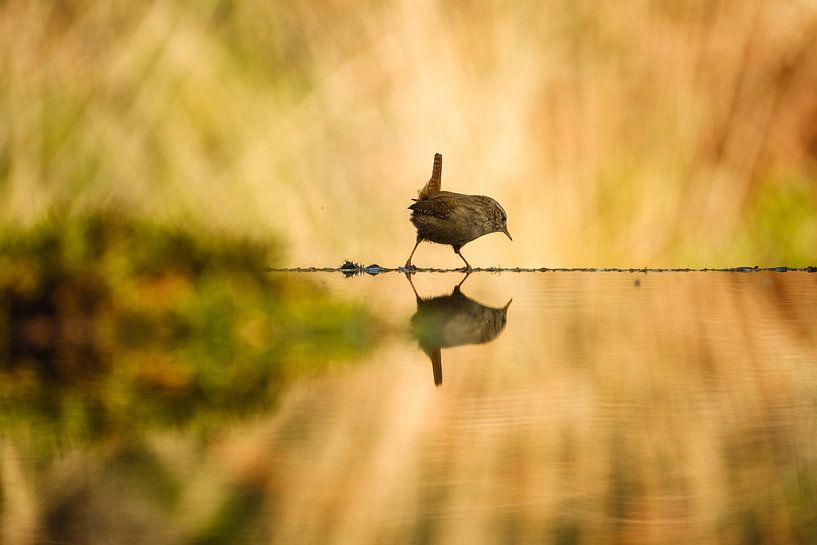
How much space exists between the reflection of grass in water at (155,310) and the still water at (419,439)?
32 mm

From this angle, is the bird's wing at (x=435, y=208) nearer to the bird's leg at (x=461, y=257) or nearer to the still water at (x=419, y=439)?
the bird's leg at (x=461, y=257)

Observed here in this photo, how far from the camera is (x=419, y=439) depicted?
10.2ft

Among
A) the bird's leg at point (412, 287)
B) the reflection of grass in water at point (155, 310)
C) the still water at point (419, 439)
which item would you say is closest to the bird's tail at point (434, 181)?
the bird's leg at point (412, 287)

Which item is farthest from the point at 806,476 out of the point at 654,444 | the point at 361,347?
the point at 361,347

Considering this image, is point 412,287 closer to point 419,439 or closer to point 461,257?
point 461,257

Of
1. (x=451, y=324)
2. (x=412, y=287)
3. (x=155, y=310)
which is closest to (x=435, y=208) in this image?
(x=412, y=287)

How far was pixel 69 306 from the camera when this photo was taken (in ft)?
18.9

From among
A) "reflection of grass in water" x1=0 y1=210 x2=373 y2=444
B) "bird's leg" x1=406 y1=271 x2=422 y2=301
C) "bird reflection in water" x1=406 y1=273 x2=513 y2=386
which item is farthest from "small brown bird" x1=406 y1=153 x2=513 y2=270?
"reflection of grass in water" x1=0 y1=210 x2=373 y2=444

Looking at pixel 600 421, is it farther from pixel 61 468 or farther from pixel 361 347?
pixel 361 347

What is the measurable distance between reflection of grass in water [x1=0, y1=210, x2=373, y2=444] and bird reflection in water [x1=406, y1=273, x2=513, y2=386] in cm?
32

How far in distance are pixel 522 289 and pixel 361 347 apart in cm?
413

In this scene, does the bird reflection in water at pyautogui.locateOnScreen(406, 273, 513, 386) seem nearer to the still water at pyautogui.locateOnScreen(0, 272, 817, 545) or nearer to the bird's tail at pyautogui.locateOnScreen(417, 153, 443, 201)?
the still water at pyautogui.locateOnScreen(0, 272, 817, 545)

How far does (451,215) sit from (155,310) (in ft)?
13.0

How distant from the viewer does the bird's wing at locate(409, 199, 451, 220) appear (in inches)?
365
